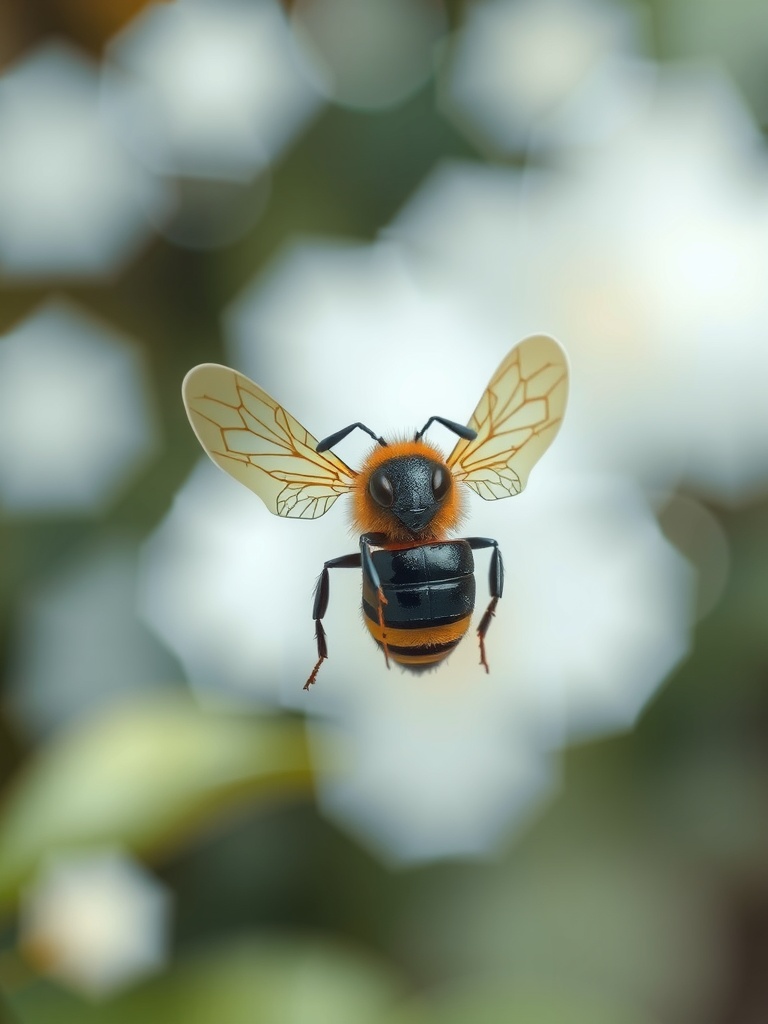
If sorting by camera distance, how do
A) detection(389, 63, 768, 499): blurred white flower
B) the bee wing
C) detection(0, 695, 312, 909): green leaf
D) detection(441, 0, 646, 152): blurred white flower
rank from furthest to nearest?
detection(441, 0, 646, 152): blurred white flower < detection(389, 63, 768, 499): blurred white flower < detection(0, 695, 312, 909): green leaf < the bee wing

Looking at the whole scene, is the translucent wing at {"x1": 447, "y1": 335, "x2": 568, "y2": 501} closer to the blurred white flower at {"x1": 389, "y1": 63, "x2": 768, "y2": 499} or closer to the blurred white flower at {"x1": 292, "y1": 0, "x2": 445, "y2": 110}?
the blurred white flower at {"x1": 389, "y1": 63, "x2": 768, "y2": 499}

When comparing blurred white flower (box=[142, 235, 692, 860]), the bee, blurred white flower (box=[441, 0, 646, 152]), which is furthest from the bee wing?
blurred white flower (box=[441, 0, 646, 152])

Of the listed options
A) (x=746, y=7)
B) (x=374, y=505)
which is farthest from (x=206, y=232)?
(x=374, y=505)

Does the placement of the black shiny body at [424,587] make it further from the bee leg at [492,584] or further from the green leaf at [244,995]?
the green leaf at [244,995]

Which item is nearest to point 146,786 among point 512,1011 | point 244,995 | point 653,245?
point 244,995

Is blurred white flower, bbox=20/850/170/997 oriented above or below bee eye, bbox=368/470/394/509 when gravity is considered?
below

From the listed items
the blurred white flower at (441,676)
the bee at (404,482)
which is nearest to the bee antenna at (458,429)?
the bee at (404,482)

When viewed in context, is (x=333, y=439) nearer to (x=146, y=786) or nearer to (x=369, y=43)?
(x=146, y=786)
